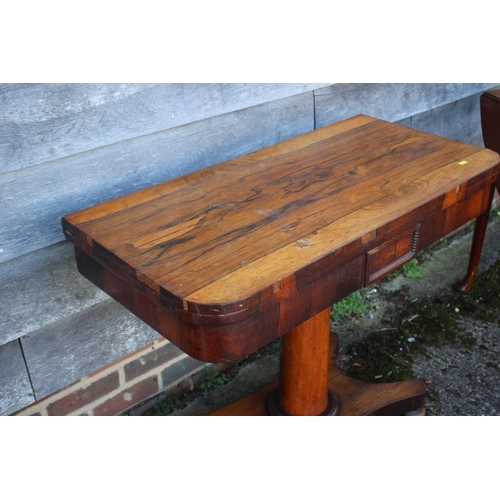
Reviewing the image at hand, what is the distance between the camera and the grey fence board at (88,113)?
5.61 feet

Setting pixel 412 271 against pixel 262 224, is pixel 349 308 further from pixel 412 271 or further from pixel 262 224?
pixel 262 224

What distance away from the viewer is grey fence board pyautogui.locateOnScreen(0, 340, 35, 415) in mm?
1992

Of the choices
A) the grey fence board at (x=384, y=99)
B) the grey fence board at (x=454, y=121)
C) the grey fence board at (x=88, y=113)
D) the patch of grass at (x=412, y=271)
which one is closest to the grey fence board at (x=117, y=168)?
the grey fence board at (x=88, y=113)

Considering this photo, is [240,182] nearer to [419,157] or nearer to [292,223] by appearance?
[292,223]

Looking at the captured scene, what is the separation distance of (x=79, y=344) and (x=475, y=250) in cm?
173

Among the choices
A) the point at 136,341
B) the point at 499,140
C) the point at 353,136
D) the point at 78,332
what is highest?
the point at 353,136

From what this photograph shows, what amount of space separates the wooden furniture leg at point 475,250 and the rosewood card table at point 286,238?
70 cm

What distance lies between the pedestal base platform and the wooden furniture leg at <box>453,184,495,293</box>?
2.50 ft

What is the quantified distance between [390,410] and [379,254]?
0.85 m

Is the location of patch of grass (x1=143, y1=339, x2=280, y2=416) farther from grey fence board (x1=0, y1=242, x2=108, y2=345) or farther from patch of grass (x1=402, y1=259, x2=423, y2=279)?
patch of grass (x1=402, y1=259, x2=423, y2=279)

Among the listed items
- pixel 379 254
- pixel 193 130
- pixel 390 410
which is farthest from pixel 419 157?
pixel 390 410

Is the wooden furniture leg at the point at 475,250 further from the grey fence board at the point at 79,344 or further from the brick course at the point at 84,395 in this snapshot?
the brick course at the point at 84,395

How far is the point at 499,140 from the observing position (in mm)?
2811

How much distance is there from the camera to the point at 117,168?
6.47 ft
